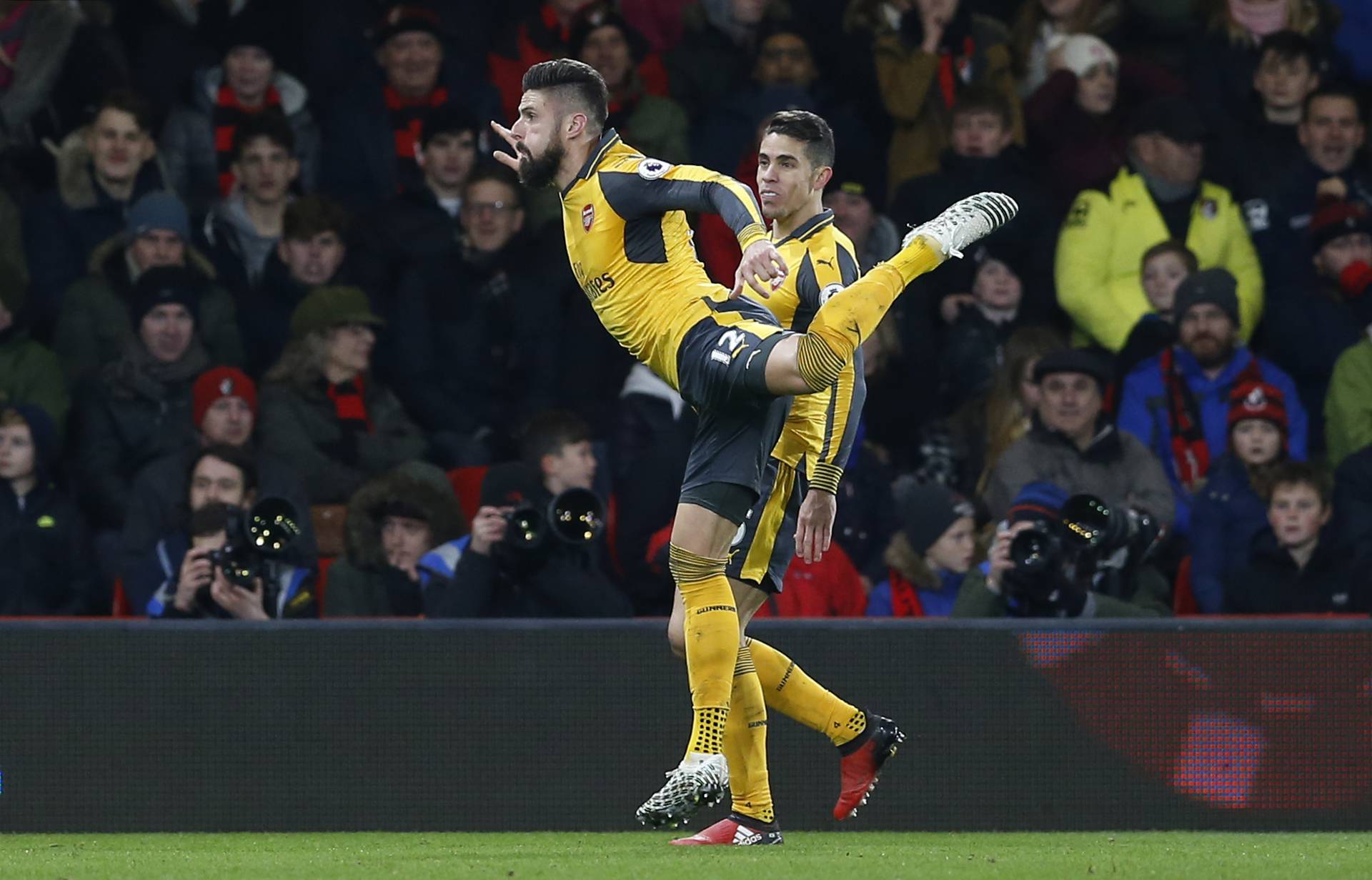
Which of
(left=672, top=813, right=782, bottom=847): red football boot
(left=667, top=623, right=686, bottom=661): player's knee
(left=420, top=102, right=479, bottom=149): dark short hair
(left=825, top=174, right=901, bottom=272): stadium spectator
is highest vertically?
(left=420, top=102, right=479, bottom=149): dark short hair

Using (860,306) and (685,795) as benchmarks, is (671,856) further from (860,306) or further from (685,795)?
(860,306)

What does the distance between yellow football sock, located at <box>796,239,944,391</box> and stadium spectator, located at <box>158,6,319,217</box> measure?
5602 millimetres

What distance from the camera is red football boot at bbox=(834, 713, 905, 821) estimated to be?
815 cm

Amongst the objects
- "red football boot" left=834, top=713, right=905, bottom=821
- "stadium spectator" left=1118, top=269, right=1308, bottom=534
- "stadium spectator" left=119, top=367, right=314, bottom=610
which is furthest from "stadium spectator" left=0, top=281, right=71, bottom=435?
"stadium spectator" left=1118, top=269, right=1308, bottom=534

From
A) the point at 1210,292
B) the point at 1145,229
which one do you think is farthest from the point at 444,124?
the point at 1210,292

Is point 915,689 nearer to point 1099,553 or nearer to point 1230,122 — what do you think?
point 1099,553

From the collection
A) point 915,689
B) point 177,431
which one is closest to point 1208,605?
point 915,689

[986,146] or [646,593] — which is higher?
[986,146]

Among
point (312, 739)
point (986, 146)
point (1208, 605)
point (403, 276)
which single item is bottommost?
point (312, 739)

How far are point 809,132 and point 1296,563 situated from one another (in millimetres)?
3608

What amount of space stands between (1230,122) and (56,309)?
6.18m

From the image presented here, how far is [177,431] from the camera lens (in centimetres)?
1123

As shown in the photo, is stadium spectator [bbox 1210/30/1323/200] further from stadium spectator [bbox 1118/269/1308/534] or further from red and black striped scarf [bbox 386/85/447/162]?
red and black striped scarf [bbox 386/85/447/162]

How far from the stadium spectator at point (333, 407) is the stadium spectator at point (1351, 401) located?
172 inches
